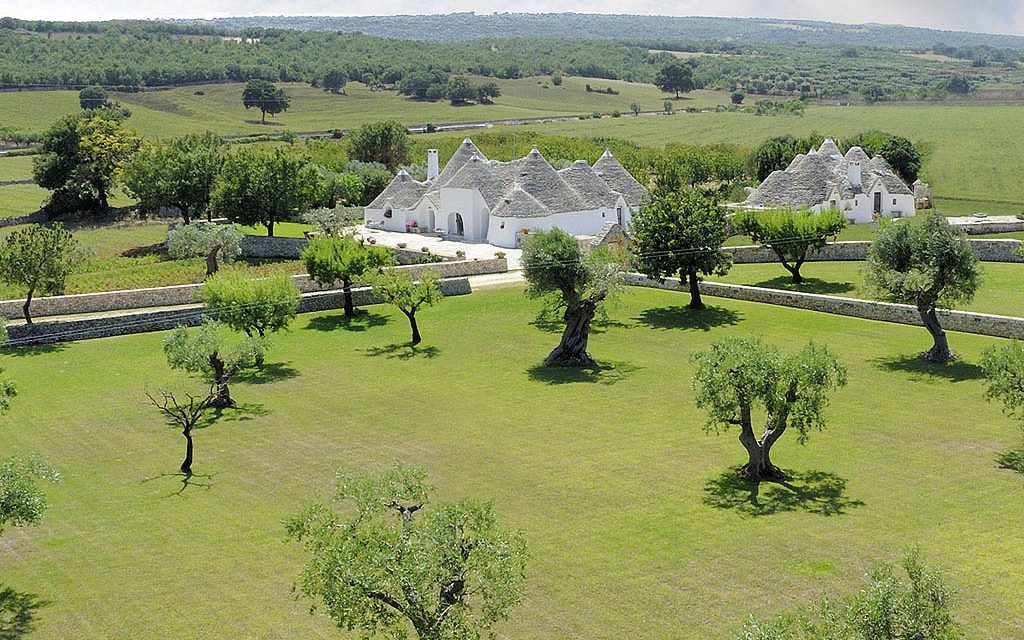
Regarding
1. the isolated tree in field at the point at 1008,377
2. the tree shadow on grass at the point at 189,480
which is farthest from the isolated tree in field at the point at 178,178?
the isolated tree in field at the point at 1008,377

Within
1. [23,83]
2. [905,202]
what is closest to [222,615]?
[905,202]

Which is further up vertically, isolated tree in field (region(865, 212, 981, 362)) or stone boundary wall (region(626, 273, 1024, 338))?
isolated tree in field (region(865, 212, 981, 362))

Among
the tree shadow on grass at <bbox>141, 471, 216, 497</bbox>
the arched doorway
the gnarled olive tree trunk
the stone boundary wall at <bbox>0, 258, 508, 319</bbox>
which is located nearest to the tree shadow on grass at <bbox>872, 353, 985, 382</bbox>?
the gnarled olive tree trunk

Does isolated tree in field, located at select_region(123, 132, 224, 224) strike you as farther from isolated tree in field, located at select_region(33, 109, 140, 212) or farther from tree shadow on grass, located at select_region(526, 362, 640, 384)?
tree shadow on grass, located at select_region(526, 362, 640, 384)

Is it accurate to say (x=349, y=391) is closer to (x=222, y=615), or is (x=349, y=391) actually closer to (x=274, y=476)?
(x=274, y=476)

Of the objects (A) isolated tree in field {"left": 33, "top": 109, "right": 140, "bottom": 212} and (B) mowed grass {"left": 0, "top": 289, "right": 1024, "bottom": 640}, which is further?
(A) isolated tree in field {"left": 33, "top": 109, "right": 140, "bottom": 212}

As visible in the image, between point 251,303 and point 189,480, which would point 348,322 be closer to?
point 251,303
